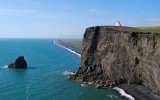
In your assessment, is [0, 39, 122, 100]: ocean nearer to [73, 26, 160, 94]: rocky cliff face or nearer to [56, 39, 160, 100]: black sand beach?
[56, 39, 160, 100]: black sand beach

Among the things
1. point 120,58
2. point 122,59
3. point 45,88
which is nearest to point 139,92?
point 122,59

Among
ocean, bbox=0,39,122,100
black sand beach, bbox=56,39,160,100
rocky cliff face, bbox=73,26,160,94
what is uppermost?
rocky cliff face, bbox=73,26,160,94

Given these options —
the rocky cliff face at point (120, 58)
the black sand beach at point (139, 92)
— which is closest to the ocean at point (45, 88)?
the black sand beach at point (139, 92)

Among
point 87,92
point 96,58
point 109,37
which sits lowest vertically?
point 87,92

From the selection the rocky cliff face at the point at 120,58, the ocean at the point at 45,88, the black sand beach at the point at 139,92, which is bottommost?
the black sand beach at the point at 139,92

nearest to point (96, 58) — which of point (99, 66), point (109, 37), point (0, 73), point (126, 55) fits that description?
point (99, 66)

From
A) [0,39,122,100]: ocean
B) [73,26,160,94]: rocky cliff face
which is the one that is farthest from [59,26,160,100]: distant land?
[0,39,122,100]: ocean

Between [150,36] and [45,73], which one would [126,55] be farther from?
[45,73]

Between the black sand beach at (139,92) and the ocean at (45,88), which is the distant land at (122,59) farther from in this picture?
the ocean at (45,88)

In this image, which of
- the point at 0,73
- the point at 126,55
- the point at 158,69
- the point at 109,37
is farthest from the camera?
the point at 0,73
